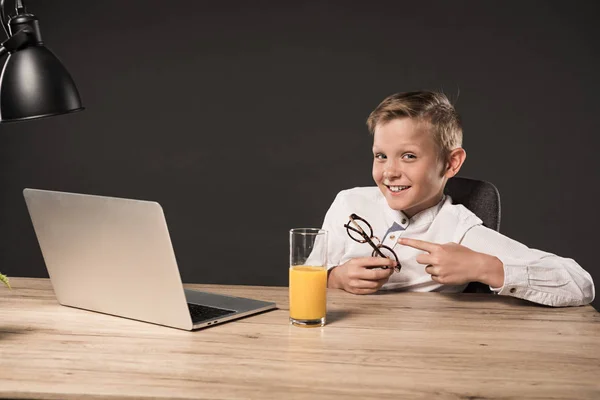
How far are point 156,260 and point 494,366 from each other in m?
0.62

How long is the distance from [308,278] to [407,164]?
0.63 meters

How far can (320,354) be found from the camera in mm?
1269

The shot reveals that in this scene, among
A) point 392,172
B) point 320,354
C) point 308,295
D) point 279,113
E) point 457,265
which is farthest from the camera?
point 279,113

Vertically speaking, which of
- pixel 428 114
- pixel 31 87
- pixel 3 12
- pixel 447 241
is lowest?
pixel 447 241

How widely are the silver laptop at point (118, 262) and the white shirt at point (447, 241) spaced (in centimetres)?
53

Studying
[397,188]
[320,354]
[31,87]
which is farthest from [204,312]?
[397,188]

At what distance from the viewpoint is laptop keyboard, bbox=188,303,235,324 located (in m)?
1.47

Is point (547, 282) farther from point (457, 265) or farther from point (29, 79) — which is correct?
point (29, 79)

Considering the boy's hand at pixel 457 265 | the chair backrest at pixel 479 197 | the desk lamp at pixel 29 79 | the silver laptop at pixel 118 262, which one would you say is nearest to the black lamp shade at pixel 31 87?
the desk lamp at pixel 29 79

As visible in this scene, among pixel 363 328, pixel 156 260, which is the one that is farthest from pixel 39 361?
pixel 363 328

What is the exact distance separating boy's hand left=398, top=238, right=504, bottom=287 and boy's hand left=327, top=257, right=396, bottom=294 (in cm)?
9

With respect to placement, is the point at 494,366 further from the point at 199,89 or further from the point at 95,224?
the point at 199,89

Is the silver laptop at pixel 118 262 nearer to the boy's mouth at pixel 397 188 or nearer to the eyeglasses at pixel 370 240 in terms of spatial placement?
the eyeglasses at pixel 370 240

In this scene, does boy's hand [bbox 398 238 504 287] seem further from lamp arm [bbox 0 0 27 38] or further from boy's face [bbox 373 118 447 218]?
lamp arm [bbox 0 0 27 38]
